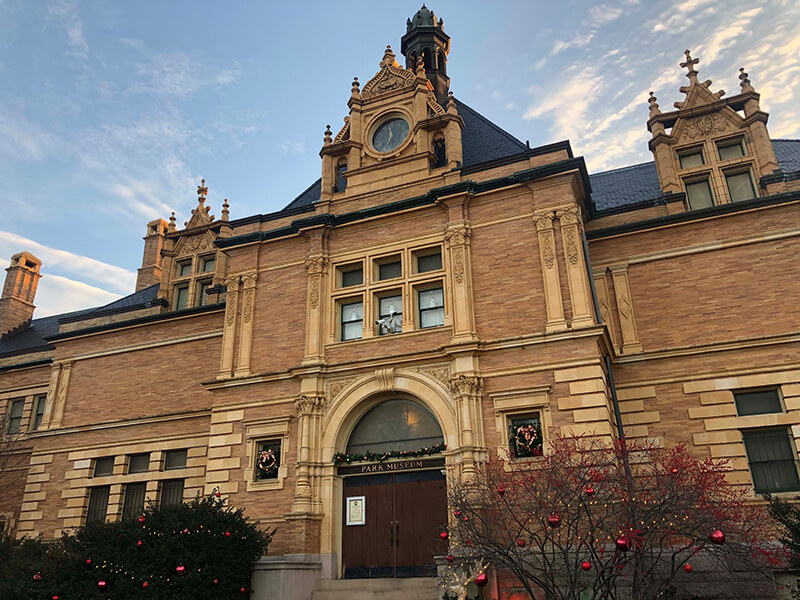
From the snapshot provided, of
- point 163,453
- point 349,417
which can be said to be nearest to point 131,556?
point 349,417

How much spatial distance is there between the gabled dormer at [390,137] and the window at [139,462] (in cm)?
1296


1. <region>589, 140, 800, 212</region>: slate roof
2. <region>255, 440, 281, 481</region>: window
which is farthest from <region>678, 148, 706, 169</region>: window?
<region>255, 440, 281, 481</region>: window

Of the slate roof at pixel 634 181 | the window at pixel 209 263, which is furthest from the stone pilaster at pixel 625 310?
the window at pixel 209 263

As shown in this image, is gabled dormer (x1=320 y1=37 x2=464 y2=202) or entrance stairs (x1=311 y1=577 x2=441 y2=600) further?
gabled dormer (x1=320 y1=37 x2=464 y2=202)

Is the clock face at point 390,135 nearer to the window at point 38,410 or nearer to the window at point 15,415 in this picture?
the window at point 38,410

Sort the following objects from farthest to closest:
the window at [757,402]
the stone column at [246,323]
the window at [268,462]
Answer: the stone column at [246,323]
the window at [268,462]
the window at [757,402]

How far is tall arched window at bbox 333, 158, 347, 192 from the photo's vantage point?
25.3 metres

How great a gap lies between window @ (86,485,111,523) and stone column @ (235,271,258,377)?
30.1 feet

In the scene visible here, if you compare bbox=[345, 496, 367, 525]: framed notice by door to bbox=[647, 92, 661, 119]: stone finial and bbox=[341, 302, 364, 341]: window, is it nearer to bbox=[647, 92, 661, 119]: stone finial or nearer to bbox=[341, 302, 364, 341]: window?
bbox=[341, 302, 364, 341]: window

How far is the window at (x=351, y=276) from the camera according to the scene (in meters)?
23.5

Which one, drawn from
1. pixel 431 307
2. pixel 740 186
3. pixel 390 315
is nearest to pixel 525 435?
pixel 431 307

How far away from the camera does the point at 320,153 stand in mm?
25703

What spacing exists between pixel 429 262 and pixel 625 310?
22.2ft

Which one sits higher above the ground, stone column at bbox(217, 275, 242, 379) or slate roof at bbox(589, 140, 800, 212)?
slate roof at bbox(589, 140, 800, 212)
